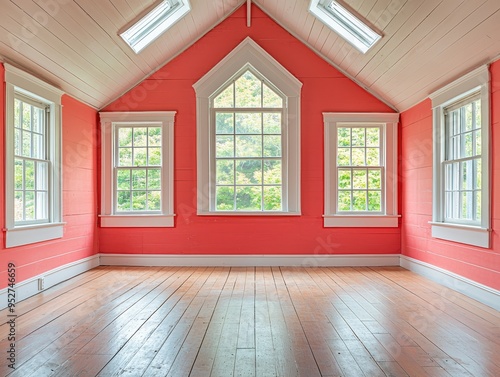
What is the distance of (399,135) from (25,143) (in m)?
5.01

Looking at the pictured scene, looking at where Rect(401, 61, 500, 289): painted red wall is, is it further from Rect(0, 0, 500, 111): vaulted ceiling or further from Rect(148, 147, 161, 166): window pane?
Rect(148, 147, 161, 166): window pane

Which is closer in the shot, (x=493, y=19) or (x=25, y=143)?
(x=493, y=19)

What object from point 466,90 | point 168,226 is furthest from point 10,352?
point 466,90

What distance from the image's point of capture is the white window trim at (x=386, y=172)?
598cm

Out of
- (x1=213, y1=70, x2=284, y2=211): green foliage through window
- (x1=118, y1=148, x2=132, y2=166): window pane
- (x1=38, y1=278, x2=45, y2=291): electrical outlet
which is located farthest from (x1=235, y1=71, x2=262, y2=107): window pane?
(x1=38, y1=278, x2=45, y2=291): electrical outlet

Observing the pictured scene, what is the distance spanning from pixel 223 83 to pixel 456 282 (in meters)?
4.10

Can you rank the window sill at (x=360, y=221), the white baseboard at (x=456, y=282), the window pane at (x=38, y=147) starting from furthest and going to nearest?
the window sill at (x=360, y=221) < the window pane at (x=38, y=147) < the white baseboard at (x=456, y=282)

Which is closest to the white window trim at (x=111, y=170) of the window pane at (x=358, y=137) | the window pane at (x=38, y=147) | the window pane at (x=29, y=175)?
the window pane at (x=38, y=147)

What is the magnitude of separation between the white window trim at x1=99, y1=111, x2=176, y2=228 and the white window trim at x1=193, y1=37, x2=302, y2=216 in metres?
0.44

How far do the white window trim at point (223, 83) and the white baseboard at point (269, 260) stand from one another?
0.66 meters

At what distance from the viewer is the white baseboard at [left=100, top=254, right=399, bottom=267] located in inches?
236

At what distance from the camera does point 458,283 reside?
14.6 feet

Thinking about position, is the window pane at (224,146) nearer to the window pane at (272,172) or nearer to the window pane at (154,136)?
the window pane at (272,172)

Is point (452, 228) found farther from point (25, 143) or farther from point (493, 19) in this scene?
point (25, 143)
